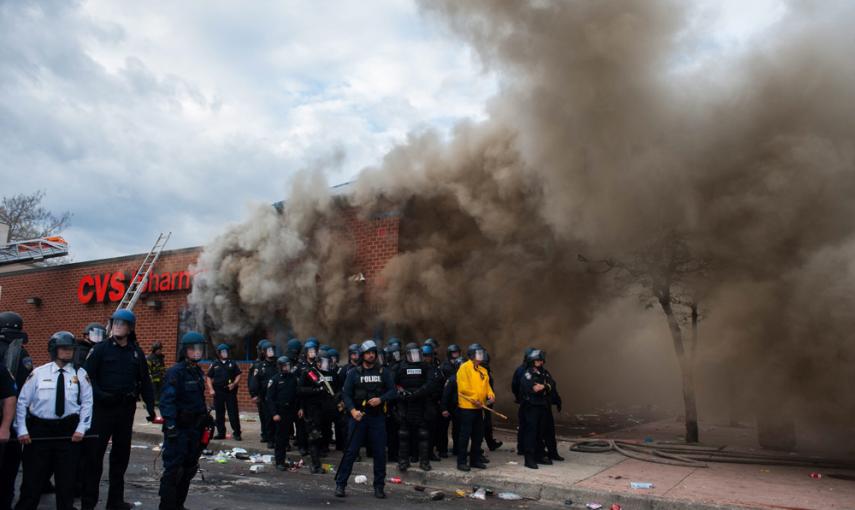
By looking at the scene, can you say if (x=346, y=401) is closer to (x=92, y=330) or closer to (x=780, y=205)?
(x=92, y=330)

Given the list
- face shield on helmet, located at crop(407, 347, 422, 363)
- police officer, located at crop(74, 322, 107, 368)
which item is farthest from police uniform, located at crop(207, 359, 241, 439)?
police officer, located at crop(74, 322, 107, 368)

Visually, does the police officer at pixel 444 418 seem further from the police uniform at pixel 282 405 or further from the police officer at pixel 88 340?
the police officer at pixel 88 340

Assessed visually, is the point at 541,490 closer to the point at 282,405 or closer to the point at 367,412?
the point at 367,412

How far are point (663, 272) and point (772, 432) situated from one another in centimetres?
270

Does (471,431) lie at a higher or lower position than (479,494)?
higher

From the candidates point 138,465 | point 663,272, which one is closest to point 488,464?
point 663,272

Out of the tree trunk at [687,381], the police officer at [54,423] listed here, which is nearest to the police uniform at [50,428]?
the police officer at [54,423]

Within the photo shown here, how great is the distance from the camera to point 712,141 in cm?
873

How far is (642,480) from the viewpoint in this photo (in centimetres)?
730

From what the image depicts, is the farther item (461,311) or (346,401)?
(461,311)

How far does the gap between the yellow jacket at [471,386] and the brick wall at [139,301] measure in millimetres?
5127

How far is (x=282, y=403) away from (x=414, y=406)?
1.88m

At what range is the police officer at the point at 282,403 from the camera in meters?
8.47

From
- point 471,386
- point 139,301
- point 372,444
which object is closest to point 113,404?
point 372,444
